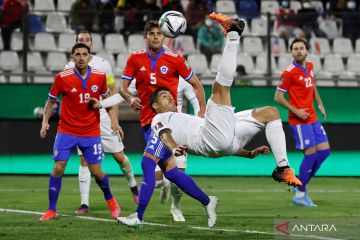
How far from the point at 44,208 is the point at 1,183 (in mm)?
4210

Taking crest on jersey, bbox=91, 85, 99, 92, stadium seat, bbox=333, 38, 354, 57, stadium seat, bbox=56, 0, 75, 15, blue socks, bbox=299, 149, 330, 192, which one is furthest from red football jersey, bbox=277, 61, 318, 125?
stadium seat, bbox=56, 0, 75, 15

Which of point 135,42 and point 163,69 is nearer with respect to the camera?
point 163,69

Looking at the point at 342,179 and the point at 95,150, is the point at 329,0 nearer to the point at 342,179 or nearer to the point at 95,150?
the point at 342,179

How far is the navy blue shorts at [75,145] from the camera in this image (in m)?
12.2

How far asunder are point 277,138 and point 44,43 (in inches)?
393

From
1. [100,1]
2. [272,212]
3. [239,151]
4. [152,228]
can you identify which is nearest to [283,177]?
[239,151]

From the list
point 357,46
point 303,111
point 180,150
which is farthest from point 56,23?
point 180,150

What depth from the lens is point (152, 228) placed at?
36.2 feet

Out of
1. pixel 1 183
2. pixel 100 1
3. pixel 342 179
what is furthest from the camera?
pixel 100 1

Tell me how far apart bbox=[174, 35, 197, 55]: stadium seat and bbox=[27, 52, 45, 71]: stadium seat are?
2613 millimetres

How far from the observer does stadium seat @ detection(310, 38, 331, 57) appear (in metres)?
19.8

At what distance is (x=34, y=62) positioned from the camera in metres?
19.4

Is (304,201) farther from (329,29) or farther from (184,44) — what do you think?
(329,29)

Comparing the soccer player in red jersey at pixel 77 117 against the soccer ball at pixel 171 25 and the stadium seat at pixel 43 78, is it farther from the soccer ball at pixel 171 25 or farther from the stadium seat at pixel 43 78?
the stadium seat at pixel 43 78
